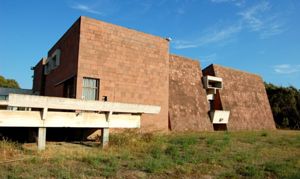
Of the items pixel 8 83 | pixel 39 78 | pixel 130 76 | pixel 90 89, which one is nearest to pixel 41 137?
pixel 90 89

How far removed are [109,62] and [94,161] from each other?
8.54 m

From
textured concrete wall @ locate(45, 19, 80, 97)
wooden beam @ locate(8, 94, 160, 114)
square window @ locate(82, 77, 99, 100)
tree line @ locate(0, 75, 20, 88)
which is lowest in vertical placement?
wooden beam @ locate(8, 94, 160, 114)

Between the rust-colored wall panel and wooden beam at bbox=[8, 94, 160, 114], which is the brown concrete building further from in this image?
wooden beam at bbox=[8, 94, 160, 114]

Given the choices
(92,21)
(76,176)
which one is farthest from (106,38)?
(76,176)

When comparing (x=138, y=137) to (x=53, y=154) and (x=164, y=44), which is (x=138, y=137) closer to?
(x=53, y=154)

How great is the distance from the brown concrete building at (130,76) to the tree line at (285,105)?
9.44 m

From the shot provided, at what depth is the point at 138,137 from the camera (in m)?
10.1

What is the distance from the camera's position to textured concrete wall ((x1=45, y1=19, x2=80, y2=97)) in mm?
14193

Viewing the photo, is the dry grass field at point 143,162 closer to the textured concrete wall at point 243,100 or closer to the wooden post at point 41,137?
the wooden post at point 41,137

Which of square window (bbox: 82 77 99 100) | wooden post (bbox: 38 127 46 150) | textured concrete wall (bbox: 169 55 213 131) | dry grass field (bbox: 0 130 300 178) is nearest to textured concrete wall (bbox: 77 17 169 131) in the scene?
square window (bbox: 82 77 99 100)

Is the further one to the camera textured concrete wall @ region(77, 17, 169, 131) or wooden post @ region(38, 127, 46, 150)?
textured concrete wall @ region(77, 17, 169, 131)

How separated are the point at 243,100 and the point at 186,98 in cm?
723

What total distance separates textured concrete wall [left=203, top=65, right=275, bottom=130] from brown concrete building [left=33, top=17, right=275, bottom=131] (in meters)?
0.14

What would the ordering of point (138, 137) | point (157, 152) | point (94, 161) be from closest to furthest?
point (94, 161)
point (157, 152)
point (138, 137)
